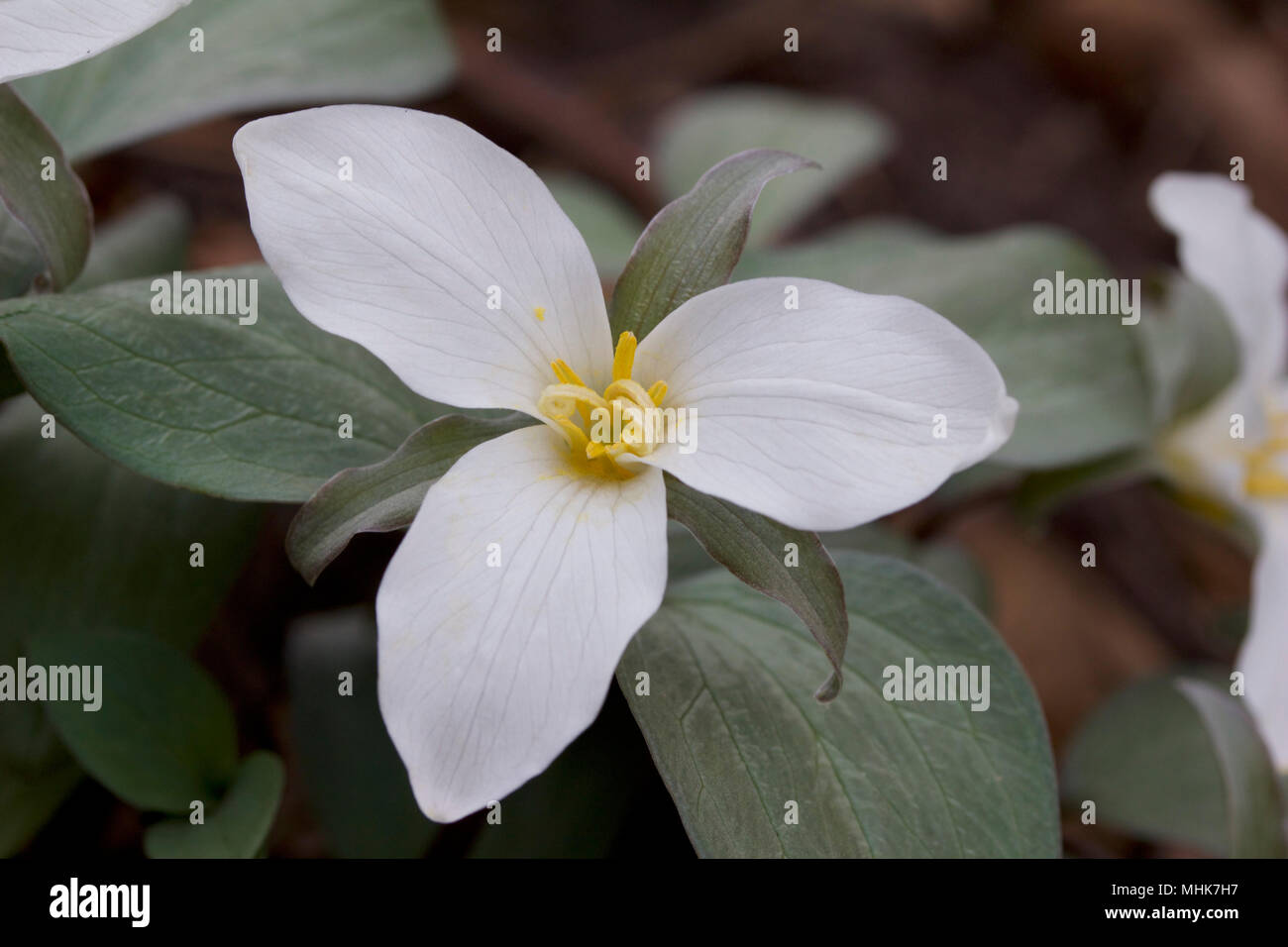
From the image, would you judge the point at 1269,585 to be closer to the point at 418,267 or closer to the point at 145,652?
the point at 418,267

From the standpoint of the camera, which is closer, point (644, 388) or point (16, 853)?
point (644, 388)

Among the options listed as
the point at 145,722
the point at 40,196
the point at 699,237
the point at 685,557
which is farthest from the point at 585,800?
the point at 40,196

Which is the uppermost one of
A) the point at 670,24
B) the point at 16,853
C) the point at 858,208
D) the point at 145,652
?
the point at 670,24

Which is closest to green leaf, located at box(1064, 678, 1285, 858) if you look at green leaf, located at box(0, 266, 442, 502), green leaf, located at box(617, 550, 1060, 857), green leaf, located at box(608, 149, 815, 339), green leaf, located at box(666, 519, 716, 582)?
green leaf, located at box(617, 550, 1060, 857)

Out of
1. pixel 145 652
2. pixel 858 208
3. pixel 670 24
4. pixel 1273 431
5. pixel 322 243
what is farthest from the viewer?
pixel 670 24

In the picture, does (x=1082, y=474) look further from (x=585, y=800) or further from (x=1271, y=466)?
(x=585, y=800)

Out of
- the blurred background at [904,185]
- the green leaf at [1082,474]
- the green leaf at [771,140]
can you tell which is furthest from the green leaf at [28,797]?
the green leaf at [771,140]
